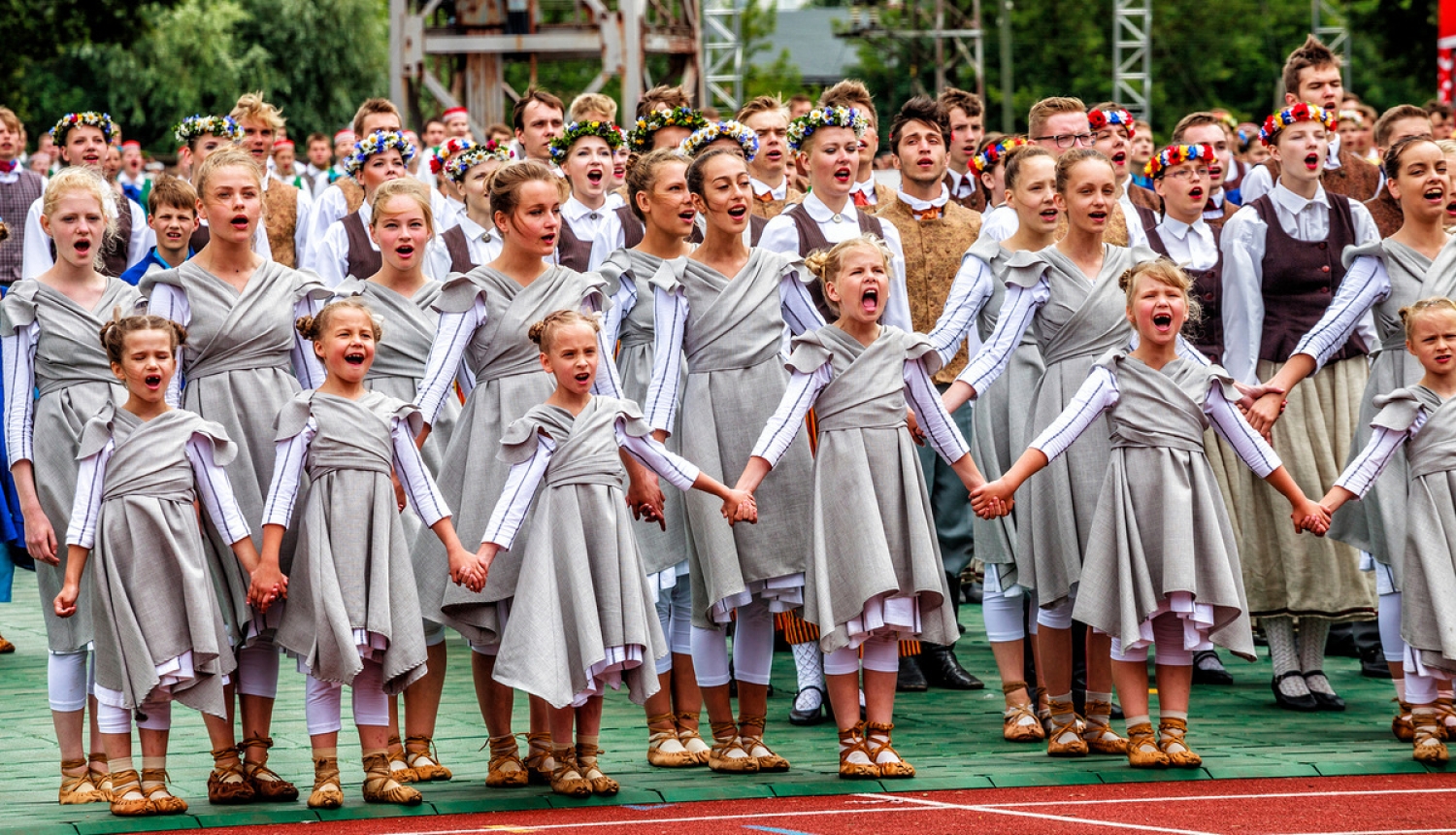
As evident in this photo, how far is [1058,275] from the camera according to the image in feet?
24.3

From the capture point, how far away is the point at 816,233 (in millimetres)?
7941

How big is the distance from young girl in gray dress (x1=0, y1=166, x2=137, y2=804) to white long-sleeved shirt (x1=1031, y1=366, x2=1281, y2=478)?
3.10 metres

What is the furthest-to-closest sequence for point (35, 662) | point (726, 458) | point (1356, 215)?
point (35, 662), point (1356, 215), point (726, 458)

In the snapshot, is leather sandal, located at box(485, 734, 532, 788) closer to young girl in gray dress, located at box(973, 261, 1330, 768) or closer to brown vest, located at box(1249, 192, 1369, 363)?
young girl in gray dress, located at box(973, 261, 1330, 768)

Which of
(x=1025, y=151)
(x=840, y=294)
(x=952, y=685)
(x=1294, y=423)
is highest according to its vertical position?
(x=1025, y=151)

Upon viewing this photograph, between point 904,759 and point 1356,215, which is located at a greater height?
point 1356,215

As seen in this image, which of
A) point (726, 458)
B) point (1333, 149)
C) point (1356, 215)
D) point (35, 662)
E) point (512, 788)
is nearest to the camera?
point (512, 788)

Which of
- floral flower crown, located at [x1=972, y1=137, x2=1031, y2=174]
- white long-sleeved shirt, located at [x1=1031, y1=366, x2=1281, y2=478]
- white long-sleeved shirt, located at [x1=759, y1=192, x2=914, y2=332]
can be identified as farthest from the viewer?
floral flower crown, located at [x1=972, y1=137, x2=1031, y2=174]

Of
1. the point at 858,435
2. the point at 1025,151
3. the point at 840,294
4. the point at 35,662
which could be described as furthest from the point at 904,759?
the point at 35,662

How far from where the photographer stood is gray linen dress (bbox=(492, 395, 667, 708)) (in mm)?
6316

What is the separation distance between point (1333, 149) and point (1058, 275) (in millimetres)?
3088

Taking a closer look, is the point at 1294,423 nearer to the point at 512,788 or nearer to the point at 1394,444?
the point at 1394,444

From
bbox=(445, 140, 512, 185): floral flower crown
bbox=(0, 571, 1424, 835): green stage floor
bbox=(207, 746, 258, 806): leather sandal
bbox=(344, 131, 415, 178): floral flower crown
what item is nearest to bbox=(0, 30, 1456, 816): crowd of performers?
bbox=(207, 746, 258, 806): leather sandal

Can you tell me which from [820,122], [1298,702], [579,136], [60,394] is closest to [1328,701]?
[1298,702]
